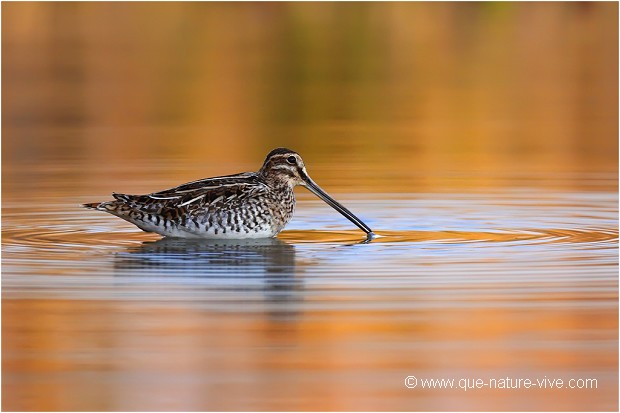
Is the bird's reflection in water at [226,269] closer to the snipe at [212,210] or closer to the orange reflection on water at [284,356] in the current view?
the snipe at [212,210]

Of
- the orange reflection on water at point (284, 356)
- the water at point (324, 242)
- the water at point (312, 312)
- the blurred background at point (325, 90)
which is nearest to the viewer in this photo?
the orange reflection on water at point (284, 356)

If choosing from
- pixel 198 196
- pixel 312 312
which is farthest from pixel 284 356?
pixel 198 196

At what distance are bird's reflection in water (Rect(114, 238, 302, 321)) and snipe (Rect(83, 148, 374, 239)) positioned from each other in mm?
100

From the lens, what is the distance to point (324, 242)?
1291 cm

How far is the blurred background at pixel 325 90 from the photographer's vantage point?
1844cm

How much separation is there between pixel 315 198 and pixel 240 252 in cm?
387

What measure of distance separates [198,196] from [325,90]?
14.6 m

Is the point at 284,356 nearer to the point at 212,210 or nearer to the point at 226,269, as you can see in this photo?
the point at 226,269

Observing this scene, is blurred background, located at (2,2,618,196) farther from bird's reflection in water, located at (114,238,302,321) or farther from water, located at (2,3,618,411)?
bird's reflection in water, located at (114,238,302,321)

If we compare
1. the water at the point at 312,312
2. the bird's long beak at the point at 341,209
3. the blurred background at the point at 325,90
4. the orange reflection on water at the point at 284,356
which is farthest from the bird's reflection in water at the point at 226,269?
the blurred background at the point at 325,90

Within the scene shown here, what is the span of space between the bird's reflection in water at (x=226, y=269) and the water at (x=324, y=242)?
1.2 inches

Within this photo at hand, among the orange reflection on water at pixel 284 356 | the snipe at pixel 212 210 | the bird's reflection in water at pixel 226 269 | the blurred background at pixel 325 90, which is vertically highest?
the blurred background at pixel 325 90

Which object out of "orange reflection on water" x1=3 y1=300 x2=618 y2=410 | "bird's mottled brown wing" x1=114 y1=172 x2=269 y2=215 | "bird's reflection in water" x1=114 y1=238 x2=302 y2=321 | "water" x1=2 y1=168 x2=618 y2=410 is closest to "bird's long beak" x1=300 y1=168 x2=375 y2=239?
"water" x1=2 y1=168 x2=618 y2=410

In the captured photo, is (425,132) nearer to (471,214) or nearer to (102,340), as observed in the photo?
(471,214)
